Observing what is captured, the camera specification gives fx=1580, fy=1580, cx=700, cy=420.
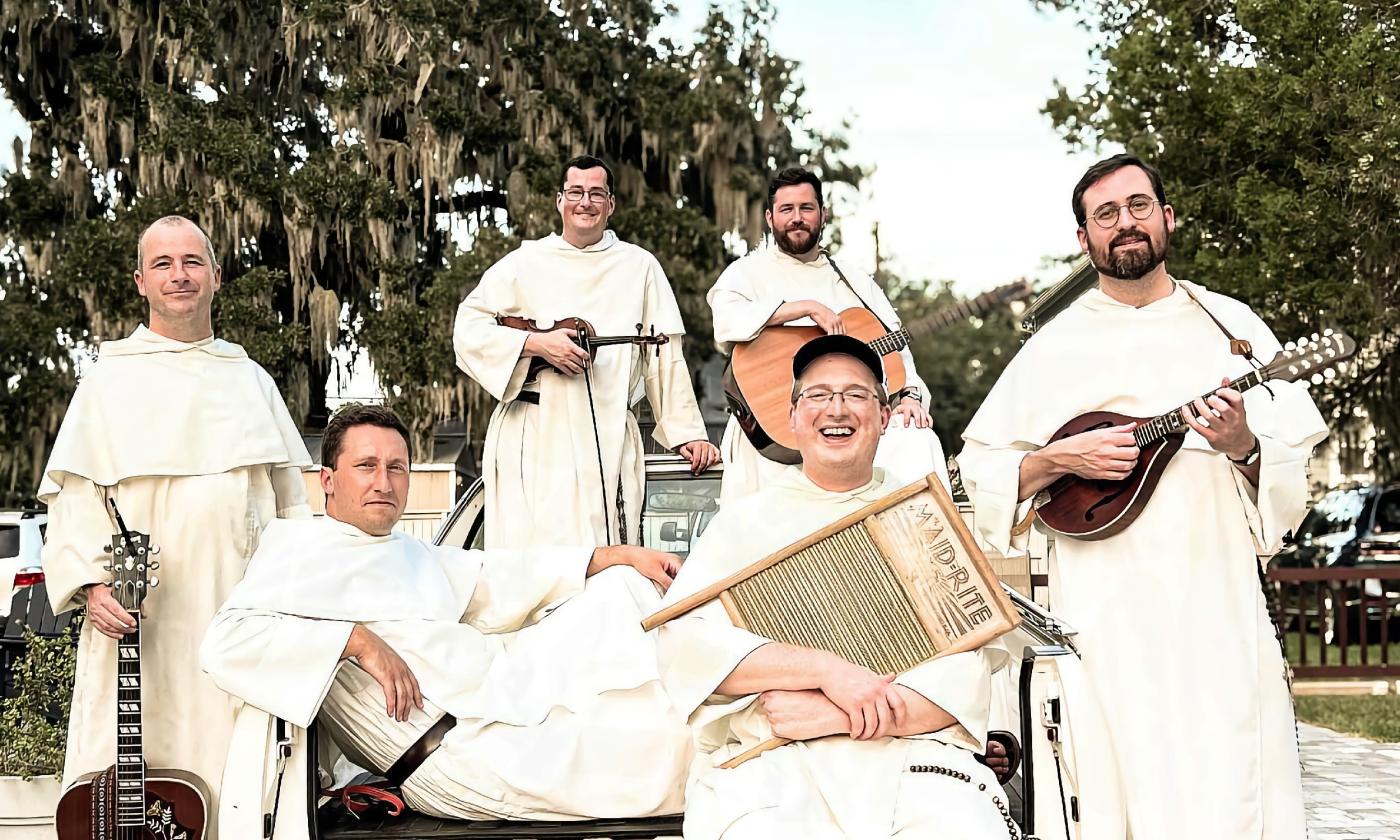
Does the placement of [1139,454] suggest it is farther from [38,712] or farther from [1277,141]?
[1277,141]

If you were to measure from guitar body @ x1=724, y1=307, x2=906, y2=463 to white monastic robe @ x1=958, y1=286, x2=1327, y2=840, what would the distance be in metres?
1.88

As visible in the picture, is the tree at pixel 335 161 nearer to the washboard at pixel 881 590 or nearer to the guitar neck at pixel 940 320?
the guitar neck at pixel 940 320

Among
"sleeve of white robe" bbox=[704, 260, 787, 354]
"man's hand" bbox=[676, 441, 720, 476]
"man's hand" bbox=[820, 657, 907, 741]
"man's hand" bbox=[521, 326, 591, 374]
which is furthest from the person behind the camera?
"man's hand" bbox=[676, 441, 720, 476]

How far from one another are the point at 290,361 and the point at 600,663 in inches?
662

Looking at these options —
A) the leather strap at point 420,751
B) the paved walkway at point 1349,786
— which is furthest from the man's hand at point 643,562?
the paved walkway at point 1349,786

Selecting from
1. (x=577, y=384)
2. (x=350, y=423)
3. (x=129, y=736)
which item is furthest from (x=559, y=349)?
(x=129, y=736)

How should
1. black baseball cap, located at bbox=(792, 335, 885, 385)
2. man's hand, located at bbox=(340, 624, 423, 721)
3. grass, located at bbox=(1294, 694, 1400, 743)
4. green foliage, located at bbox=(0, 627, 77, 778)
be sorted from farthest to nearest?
grass, located at bbox=(1294, 694, 1400, 743), green foliage, located at bbox=(0, 627, 77, 778), man's hand, located at bbox=(340, 624, 423, 721), black baseball cap, located at bbox=(792, 335, 885, 385)

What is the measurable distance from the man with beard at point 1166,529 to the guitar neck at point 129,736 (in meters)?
2.65

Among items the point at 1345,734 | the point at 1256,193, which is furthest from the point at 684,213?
the point at 1345,734

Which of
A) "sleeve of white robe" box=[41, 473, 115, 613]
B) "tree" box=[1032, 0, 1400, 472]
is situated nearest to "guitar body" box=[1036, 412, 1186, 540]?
"sleeve of white robe" box=[41, 473, 115, 613]

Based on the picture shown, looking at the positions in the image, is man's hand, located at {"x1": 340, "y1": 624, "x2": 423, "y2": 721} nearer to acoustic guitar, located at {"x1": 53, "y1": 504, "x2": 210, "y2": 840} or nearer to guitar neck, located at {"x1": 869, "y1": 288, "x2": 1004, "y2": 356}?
acoustic guitar, located at {"x1": 53, "y1": 504, "x2": 210, "y2": 840}

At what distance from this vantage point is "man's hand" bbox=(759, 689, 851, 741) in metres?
3.59

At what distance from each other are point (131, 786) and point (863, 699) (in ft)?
8.10

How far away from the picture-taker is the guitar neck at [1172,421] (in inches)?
158
